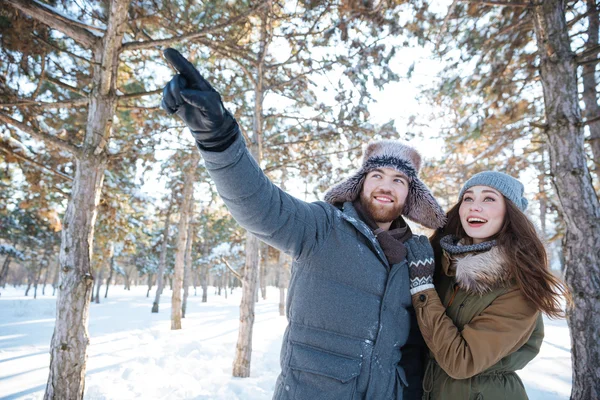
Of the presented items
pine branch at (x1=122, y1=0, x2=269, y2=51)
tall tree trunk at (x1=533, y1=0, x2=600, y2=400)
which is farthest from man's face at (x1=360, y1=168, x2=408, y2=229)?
tall tree trunk at (x1=533, y1=0, x2=600, y2=400)

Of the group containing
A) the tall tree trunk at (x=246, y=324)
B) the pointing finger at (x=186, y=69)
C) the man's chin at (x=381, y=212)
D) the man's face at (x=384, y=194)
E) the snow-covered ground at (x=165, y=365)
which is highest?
the pointing finger at (x=186, y=69)

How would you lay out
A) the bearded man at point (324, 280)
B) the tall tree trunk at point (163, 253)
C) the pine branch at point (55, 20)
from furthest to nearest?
the tall tree trunk at point (163, 253) → the pine branch at point (55, 20) → the bearded man at point (324, 280)

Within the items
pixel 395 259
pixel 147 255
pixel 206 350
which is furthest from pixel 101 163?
pixel 147 255

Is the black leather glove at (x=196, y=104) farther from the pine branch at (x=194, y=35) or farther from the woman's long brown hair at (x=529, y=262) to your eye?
the pine branch at (x=194, y=35)

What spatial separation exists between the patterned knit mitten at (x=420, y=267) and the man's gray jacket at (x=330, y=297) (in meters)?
0.07

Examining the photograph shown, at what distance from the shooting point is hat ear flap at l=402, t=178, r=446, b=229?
2.36m

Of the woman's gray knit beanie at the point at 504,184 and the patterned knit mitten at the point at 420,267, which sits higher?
the woman's gray knit beanie at the point at 504,184

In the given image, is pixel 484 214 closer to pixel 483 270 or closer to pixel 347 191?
pixel 483 270

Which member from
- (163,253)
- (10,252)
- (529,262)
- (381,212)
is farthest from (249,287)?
(10,252)

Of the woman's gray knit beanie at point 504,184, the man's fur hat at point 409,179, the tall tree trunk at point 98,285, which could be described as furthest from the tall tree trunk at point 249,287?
the tall tree trunk at point 98,285

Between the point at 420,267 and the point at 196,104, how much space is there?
1.47 m

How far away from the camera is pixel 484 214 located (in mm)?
2109

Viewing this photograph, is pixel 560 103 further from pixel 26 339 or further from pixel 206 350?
pixel 26 339

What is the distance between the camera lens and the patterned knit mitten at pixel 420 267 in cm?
185
